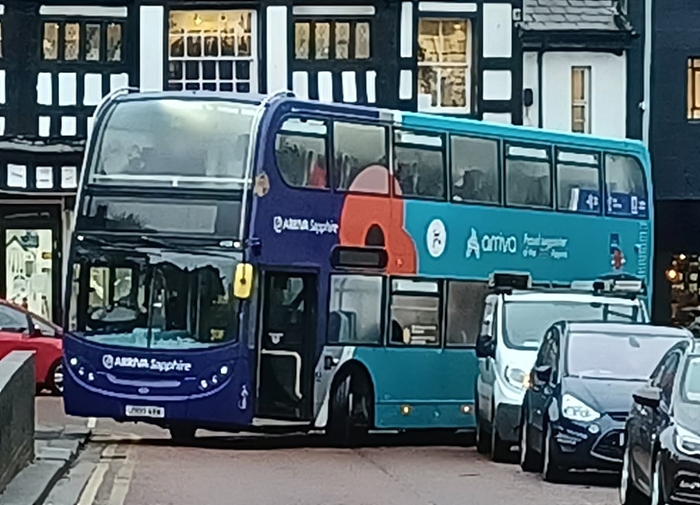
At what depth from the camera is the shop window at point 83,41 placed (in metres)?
34.8

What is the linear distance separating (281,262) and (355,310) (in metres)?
1.53

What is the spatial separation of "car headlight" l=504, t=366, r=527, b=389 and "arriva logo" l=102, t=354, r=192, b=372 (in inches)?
145

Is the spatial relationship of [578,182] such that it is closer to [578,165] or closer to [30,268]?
[578,165]

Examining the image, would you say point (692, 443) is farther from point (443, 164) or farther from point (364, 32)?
point (364, 32)

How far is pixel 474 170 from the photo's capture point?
2362cm

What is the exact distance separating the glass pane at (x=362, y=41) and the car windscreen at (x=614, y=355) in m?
17.2

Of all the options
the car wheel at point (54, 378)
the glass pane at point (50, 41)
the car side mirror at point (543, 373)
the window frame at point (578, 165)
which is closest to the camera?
the car side mirror at point (543, 373)

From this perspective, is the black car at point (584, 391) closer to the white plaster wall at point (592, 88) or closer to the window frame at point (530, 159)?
the window frame at point (530, 159)

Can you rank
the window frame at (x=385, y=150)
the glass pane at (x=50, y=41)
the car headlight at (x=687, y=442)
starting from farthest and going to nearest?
the glass pane at (x=50, y=41) → the window frame at (x=385, y=150) → the car headlight at (x=687, y=442)

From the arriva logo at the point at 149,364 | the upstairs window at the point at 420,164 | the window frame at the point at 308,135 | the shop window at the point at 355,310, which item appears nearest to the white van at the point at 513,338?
the shop window at the point at 355,310

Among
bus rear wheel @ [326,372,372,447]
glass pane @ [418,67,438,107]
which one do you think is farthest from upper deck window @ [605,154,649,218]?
glass pane @ [418,67,438,107]

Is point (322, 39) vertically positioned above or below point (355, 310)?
above

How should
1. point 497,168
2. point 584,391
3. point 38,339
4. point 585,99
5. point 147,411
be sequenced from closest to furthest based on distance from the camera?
point 584,391 < point 147,411 < point 497,168 < point 38,339 < point 585,99

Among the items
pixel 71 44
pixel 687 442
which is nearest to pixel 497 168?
pixel 687 442
